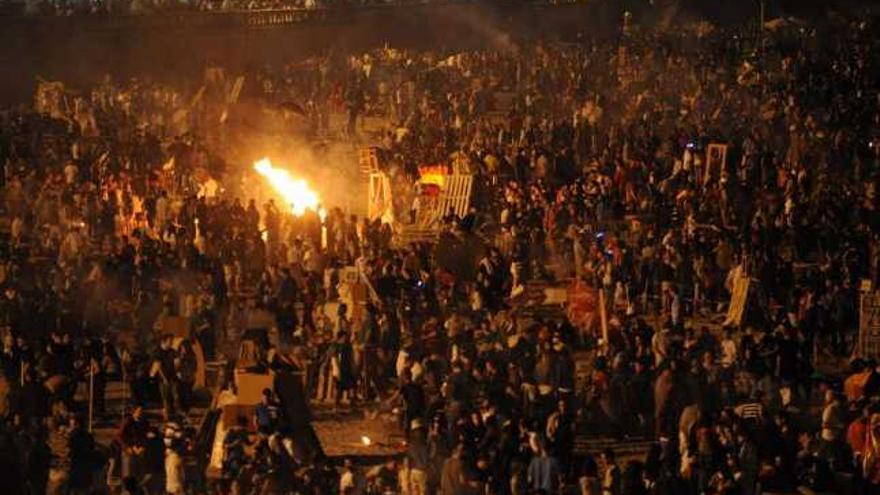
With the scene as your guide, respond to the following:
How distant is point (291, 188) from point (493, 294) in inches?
Answer: 273

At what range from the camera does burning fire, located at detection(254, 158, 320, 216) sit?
27902 millimetres

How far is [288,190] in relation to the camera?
29.2 metres

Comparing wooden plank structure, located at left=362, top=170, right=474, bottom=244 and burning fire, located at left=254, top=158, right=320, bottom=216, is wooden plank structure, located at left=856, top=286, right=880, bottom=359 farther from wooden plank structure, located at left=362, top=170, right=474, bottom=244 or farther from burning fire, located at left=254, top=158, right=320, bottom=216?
burning fire, located at left=254, top=158, right=320, bottom=216

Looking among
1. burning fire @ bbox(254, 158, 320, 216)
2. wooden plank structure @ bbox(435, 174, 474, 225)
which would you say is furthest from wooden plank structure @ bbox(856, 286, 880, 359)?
burning fire @ bbox(254, 158, 320, 216)

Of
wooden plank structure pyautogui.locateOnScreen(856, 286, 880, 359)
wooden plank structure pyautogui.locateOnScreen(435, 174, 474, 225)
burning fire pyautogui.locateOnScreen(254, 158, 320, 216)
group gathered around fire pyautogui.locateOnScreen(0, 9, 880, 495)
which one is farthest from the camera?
wooden plank structure pyautogui.locateOnScreen(435, 174, 474, 225)

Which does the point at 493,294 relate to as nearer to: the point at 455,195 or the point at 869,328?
the point at 869,328

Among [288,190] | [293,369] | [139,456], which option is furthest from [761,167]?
[139,456]

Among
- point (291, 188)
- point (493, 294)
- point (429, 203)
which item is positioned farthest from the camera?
point (291, 188)

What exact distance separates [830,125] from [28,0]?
26.7 metres

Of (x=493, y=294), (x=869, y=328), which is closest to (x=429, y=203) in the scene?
(x=493, y=294)

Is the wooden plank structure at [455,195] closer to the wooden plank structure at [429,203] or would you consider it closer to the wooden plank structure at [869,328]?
the wooden plank structure at [429,203]

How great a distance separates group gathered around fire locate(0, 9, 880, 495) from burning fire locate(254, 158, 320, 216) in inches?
15.1

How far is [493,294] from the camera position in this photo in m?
23.2

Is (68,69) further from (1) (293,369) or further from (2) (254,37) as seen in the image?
(1) (293,369)
